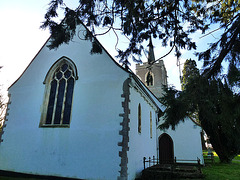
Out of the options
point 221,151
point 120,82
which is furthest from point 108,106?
point 221,151

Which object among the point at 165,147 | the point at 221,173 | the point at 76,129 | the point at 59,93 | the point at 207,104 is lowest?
the point at 221,173

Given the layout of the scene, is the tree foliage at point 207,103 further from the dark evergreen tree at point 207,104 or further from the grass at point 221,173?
the grass at point 221,173

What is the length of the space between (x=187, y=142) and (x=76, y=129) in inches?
449

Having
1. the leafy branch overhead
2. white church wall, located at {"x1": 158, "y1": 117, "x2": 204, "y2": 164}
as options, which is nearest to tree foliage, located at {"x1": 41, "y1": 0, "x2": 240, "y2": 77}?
the leafy branch overhead

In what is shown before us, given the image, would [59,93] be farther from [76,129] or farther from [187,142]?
[187,142]

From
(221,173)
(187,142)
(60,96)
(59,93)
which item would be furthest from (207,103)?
(187,142)

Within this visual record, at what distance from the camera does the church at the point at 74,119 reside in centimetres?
704

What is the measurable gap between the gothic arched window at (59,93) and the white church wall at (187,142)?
11.1m

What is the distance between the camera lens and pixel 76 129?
304 inches

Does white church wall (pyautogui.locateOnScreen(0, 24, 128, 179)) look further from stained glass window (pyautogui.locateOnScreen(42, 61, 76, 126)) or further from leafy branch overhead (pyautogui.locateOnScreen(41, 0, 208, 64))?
leafy branch overhead (pyautogui.locateOnScreen(41, 0, 208, 64))

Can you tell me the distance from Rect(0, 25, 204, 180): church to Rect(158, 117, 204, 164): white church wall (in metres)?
7.15

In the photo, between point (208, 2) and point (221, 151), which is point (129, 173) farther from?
point (221, 151)

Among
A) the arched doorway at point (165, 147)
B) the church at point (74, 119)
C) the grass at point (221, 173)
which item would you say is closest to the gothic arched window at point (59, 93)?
the church at point (74, 119)

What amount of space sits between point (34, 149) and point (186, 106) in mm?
7621
